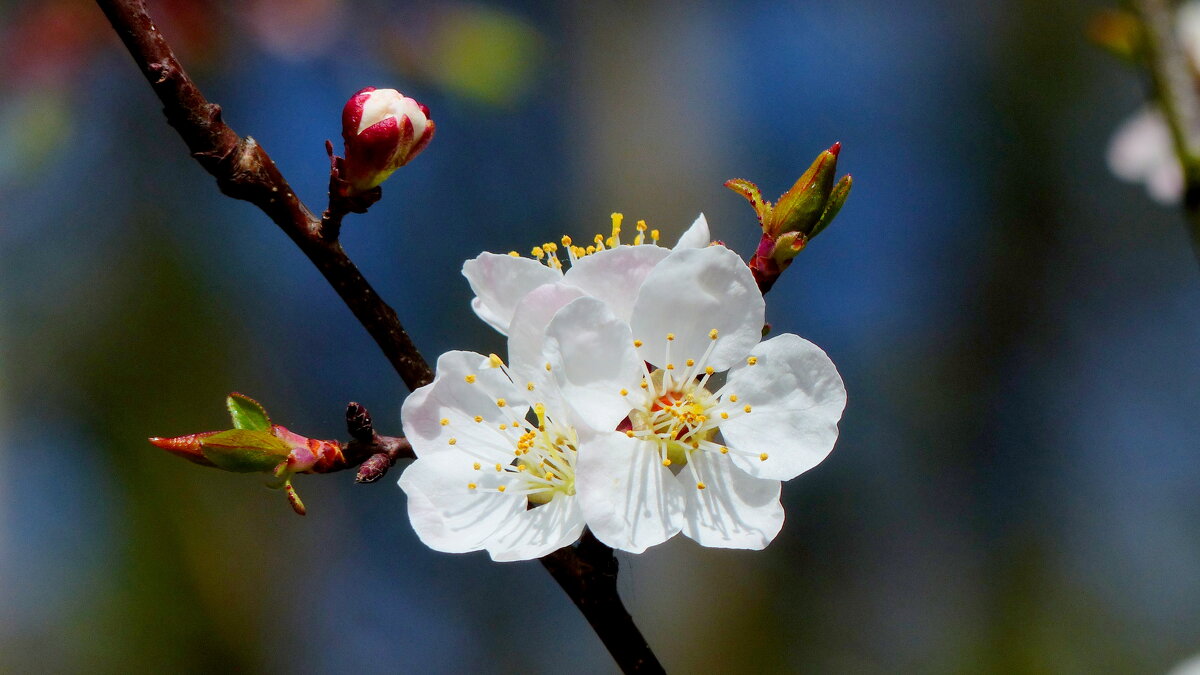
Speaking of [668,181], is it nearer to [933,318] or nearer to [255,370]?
[933,318]

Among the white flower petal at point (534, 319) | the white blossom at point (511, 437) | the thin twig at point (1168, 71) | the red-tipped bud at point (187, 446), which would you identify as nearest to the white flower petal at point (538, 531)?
the white blossom at point (511, 437)

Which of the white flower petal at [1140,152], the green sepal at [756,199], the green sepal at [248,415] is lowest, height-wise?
the white flower petal at [1140,152]

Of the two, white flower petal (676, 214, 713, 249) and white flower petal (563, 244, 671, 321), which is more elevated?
white flower petal (563, 244, 671, 321)

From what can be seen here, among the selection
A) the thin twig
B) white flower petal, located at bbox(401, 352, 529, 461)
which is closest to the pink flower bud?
white flower petal, located at bbox(401, 352, 529, 461)

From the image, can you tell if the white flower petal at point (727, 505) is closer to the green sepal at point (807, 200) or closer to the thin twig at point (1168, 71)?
the green sepal at point (807, 200)

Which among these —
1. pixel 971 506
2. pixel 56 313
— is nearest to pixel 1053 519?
pixel 971 506

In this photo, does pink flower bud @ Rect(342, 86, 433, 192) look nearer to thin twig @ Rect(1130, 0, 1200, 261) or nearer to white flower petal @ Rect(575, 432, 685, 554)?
white flower petal @ Rect(575, 432, 685, 554)

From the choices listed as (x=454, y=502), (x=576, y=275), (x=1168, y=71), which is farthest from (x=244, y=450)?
(x=1168, y=71)
